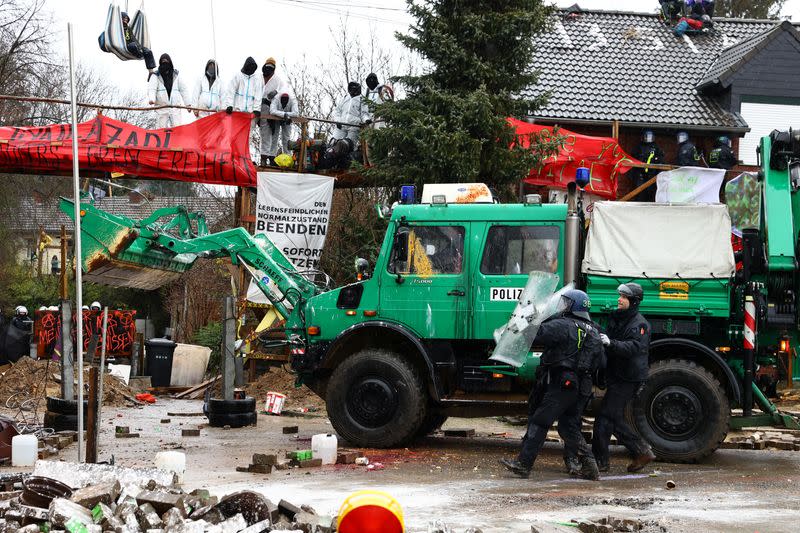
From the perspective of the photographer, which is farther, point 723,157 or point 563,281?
point 723,157

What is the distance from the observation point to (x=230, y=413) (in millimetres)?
14430

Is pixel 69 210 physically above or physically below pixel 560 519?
above

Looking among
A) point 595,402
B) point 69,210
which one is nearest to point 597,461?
point 595,402

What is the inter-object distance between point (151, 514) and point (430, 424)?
6.36m

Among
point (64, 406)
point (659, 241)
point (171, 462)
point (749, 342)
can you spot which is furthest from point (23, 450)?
point (749, 342)

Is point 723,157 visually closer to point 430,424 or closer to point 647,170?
point 647,170

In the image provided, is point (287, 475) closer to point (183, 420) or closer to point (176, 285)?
point (183, 420)

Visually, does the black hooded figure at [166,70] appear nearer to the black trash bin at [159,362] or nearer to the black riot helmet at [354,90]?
the black riot helmet at [354,90]

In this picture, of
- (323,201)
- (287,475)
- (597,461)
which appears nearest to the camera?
(287,475)

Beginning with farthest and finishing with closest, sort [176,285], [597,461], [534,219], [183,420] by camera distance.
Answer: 1. [176,285]
2. [183,420]
3. [534,219]
4. [597,461]

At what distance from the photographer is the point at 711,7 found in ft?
93.7

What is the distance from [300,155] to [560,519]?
41.1 feet

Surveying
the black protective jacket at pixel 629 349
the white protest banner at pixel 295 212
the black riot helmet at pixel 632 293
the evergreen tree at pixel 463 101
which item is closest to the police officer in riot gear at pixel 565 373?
the black protective jacket at pixel 629 349

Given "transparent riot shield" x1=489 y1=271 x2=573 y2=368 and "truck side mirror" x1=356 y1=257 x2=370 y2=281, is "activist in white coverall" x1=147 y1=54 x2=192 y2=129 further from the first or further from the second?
"transparent riot shield" x1=489 y1=271 x2=573 y2=368
